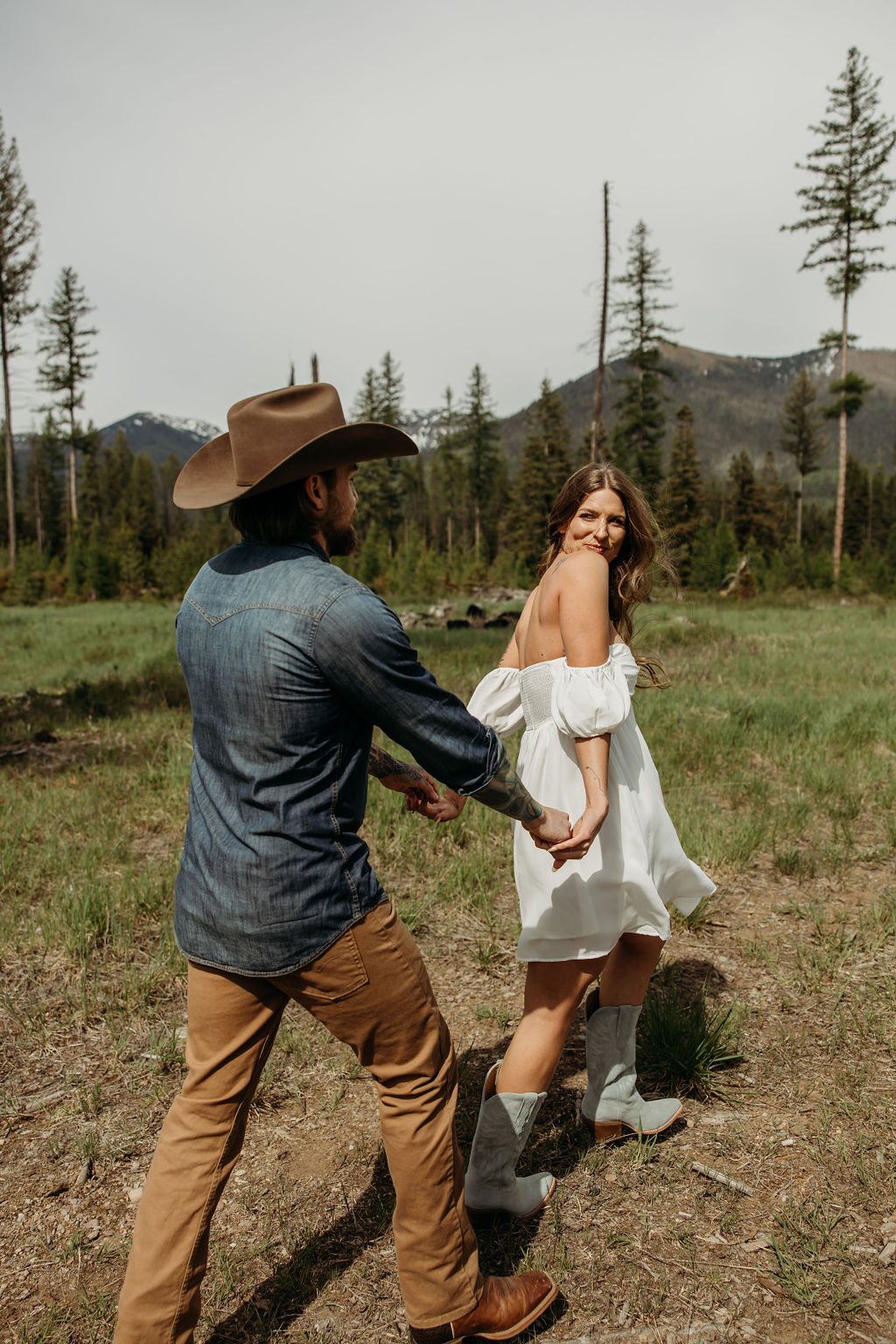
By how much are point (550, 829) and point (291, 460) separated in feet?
3.45

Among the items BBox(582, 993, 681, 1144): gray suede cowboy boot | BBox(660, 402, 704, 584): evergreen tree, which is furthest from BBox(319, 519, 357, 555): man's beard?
BBox(660, 402, 704, 584): evergreen tree

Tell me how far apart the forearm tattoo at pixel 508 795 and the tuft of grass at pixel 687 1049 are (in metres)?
1.58

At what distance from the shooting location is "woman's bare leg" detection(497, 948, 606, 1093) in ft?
7.49

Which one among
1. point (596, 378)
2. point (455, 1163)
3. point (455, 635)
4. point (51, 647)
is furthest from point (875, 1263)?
point (596, 378)

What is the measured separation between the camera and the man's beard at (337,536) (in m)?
1.82

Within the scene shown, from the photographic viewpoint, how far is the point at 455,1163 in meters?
1.86

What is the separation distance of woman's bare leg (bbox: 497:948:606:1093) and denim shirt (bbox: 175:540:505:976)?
0.80 m

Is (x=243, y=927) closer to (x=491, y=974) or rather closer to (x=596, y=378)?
(x=491, y=974)

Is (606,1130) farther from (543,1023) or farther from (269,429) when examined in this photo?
(269,429)

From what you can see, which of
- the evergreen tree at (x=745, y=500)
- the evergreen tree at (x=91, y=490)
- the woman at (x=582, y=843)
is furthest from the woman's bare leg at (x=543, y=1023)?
the evergreen tree at (x=745, y=500)

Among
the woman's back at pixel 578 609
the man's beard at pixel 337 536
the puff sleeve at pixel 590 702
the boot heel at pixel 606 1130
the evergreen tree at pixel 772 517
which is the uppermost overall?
the evergreen tree at pixel 772 517

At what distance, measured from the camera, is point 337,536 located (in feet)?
6.13

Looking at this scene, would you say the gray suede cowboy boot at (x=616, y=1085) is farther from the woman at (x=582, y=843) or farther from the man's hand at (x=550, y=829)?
the man's hand at (x=550, y=829)

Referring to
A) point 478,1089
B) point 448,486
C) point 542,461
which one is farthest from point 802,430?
point 478,1089
